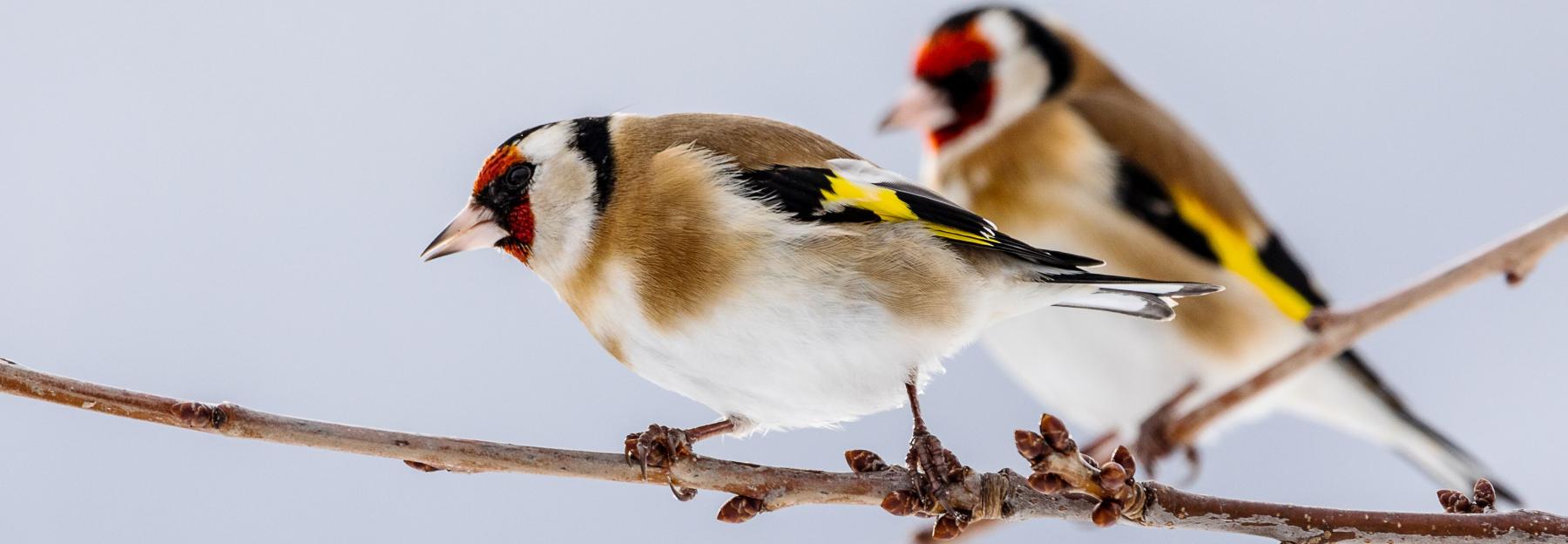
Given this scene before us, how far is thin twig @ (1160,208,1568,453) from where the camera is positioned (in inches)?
50.3

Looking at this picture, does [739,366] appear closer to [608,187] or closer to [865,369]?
[865,369]

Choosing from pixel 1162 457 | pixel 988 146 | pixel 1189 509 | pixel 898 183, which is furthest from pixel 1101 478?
pixel 988 146

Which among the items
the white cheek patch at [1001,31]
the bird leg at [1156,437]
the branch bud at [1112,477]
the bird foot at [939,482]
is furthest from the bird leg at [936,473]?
the white cheek patch at [1001,31]

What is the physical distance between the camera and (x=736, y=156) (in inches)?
41.9

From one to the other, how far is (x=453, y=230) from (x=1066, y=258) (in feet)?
1.51

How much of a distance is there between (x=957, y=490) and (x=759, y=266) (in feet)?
0.70

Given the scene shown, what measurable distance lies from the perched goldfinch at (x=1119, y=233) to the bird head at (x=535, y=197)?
82cm

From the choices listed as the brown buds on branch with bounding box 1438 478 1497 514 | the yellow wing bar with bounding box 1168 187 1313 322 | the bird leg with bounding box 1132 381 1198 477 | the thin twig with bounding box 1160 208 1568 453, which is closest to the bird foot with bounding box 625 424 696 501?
the brown buds on branch with bounding box 1438 478 1497 514

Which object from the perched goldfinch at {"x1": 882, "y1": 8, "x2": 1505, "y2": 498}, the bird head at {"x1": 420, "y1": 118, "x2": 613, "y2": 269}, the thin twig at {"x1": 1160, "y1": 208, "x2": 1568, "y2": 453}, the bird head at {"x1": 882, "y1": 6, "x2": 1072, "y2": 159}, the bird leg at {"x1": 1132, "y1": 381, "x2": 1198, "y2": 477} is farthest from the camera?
the bird head at {"x1": 882, "y1": 6, "x2": 1072, "y2": 159}

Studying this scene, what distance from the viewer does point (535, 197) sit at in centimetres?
104

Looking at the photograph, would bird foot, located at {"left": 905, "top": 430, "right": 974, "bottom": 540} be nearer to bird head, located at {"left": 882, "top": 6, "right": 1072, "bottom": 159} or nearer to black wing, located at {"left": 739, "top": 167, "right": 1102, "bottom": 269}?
black wing, located at {"left": 739, "top": 167, "right": 1102, "bottom": 269}

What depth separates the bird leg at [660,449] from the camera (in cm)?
95

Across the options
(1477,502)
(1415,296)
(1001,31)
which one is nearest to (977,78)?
(1001,31)

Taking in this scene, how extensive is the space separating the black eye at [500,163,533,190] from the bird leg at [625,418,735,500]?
0.22 meters
